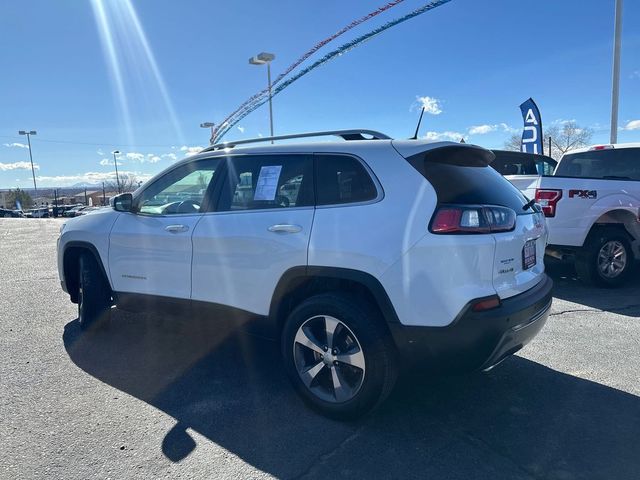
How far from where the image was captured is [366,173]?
285cm

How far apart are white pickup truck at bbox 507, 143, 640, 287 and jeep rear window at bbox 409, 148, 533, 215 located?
140 inches

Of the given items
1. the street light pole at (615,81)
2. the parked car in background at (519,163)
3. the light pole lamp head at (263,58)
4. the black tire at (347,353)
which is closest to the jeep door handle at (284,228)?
the black tire at (347,353)

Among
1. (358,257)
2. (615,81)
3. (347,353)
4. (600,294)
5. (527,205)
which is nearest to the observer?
(358,257)

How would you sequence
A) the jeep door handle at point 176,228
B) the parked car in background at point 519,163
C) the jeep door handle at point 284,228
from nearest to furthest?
the jeep door handle at point 284,228 < the jeep door handle at point 176,228 < the parked car in background at point 519,163

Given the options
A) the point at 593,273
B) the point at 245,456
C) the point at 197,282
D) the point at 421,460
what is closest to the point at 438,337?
the point at 421,460

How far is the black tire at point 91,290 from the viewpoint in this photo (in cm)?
436

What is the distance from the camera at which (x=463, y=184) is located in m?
2.80

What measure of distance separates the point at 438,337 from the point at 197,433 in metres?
1.58

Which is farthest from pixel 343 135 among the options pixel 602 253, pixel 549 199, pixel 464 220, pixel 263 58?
pixel 263 58

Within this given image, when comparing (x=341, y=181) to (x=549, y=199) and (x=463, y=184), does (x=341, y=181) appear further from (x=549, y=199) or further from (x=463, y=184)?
(x=549, y=199)

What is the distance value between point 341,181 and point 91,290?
9.33ft

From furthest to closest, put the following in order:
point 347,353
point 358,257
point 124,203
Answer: point 124,203 → point 347,353 → point 358,257

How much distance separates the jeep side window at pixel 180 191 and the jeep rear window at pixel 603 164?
17.0 ft

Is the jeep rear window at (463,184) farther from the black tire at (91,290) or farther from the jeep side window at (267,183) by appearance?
the black tire at (91,290)
